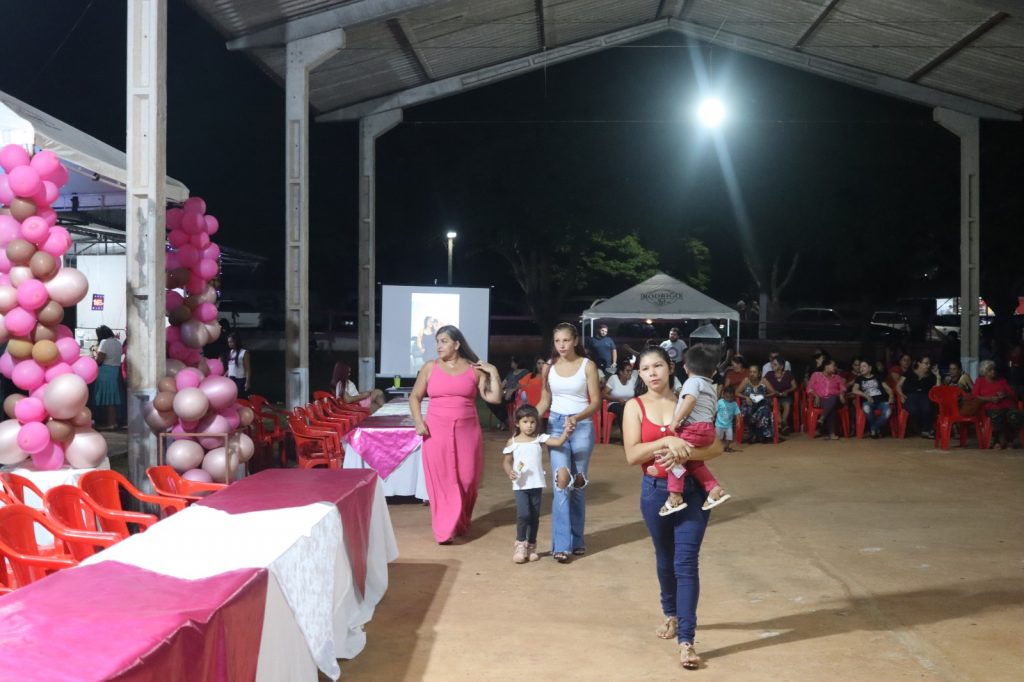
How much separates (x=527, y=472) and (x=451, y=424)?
78cm

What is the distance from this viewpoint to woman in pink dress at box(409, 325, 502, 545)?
24.4 feet

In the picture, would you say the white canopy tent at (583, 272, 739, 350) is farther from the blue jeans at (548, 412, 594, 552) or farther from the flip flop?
the flip flop

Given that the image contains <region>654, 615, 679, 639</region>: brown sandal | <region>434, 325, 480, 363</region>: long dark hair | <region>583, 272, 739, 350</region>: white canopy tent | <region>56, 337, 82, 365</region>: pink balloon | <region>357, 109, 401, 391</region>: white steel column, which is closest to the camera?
<region>654, 615, 679, 639</region>: brown sandal

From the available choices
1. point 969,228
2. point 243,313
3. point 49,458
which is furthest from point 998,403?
point 243,313

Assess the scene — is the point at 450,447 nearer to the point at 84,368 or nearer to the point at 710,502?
the point at 84,368

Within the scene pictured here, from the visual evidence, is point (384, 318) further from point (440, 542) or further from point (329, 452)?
point (440, 542)

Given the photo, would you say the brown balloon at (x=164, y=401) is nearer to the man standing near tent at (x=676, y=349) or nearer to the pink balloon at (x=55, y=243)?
the pink balloon at (x=55, y=243)

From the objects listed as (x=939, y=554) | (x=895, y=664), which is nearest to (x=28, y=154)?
(x=895, y=664)

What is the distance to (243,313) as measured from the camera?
135 feet

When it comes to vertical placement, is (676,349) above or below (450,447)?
above

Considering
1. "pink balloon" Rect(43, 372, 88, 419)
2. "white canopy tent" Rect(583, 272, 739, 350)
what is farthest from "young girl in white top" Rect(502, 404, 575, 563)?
"white canopy tent" Rect(583, 272, 739, 350)

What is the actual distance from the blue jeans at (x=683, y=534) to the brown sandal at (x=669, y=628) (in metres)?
0.23

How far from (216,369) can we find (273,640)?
6050 mm
